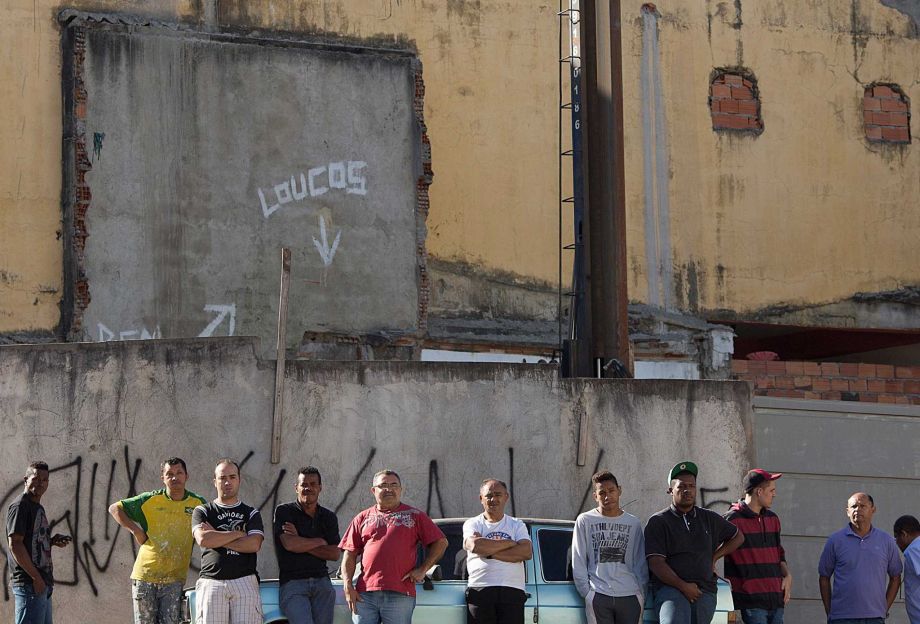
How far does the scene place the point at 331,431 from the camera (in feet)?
37.0

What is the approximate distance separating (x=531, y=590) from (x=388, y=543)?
107 centimetres

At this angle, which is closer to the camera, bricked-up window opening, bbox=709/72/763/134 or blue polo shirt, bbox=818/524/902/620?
blue polo shirt, bbox=818/524/902/620

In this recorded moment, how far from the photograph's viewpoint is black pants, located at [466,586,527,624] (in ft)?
30.2

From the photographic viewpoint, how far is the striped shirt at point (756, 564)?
33.0 ft

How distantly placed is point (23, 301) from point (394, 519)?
334 inches

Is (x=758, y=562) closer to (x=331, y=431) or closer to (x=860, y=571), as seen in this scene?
(x=860, y=571)

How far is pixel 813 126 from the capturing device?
20.4 metres

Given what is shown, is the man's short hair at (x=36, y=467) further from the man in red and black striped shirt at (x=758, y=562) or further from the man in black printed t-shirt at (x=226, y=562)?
the man in red and black striped shirt at (x=758, y=562)

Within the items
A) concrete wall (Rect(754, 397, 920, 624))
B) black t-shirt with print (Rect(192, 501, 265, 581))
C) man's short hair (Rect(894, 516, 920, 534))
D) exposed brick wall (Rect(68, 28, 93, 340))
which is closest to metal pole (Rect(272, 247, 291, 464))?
black t-shirt with print (Rect(192, 501, 265, 581))

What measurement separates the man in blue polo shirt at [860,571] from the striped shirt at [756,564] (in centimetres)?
53

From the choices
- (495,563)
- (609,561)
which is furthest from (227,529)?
(609,561)

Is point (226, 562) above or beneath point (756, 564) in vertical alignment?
above

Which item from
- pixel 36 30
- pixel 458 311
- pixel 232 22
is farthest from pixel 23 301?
pixel 458 311

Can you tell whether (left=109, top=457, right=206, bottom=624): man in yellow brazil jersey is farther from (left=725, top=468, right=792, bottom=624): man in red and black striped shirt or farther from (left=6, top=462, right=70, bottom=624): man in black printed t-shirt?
(left=725, top=468, right=792, bottom=624): man in red and black striped shirt
